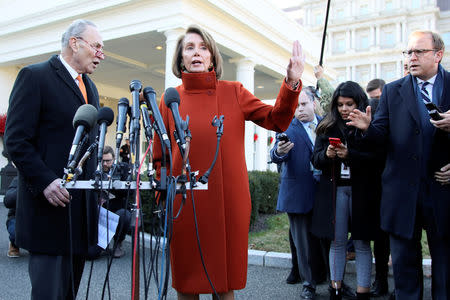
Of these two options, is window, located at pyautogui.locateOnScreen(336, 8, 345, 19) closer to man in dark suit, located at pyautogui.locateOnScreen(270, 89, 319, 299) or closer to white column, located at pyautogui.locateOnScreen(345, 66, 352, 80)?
white column, located at pyautogui.locateOnScreen(345, 66, 352, 80)

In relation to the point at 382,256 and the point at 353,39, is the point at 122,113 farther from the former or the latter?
the point at 353,39

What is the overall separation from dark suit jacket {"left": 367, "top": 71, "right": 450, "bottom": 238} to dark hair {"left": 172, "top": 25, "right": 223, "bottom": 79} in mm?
1439

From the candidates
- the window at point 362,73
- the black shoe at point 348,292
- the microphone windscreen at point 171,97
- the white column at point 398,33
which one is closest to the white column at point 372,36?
the white column at point 398,33

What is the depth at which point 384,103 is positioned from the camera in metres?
3.38

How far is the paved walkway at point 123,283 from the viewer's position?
4.08 m

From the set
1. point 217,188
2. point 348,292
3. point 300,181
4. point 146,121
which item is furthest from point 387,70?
point 146,121

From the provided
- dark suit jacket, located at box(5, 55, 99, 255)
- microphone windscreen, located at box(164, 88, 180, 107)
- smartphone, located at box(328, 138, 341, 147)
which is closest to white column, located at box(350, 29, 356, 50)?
smartphone, located at box(328, 138, 341, 147)

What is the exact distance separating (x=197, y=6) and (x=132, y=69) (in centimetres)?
700

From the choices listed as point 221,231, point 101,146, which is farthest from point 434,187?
point 101,146

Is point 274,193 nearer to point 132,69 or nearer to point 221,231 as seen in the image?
point 221,231

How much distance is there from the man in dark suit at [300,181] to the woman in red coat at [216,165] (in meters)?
1.55

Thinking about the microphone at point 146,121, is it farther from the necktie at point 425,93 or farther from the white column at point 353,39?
the white column at point 353,39

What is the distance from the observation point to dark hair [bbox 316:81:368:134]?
3.72 metres

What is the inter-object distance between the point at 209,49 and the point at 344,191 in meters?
2.03
